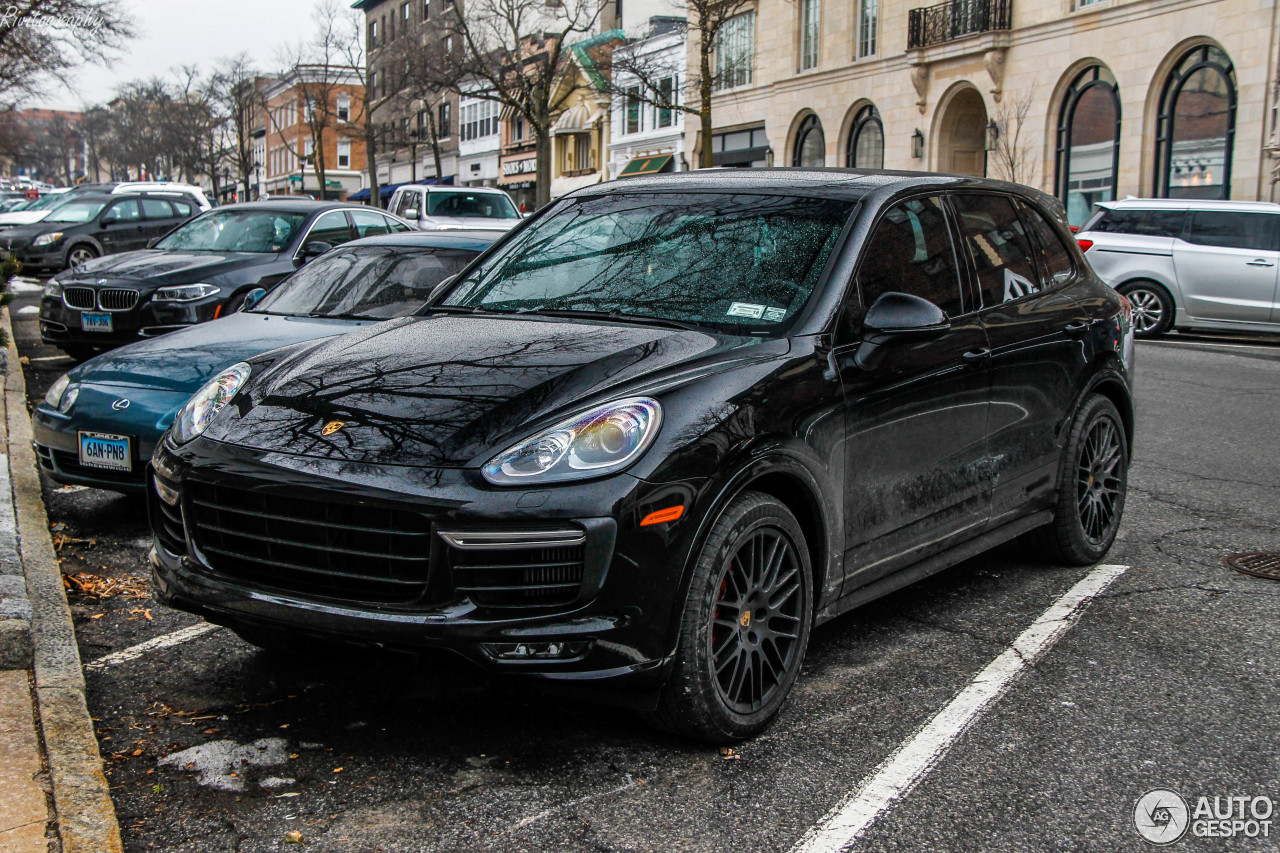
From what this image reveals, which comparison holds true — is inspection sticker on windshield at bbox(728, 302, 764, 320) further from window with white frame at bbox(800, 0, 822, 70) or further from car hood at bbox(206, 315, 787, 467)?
window with white frame at bbox(800, 0, 822, 70)

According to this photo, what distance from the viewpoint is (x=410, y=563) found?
328 cm

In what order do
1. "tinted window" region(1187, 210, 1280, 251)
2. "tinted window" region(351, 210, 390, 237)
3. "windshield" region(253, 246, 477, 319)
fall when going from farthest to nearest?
"tinted window" region(1187, 210, 1280, 251) < "tinted window" region(351, 210, 390, 237) < "windshield" region(253, 246, 477, 319)

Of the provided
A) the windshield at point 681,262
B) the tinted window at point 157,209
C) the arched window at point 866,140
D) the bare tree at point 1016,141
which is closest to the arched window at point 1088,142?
the bare tree at point 1016,141

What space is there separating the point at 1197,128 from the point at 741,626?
28.1 m

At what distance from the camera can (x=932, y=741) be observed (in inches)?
146

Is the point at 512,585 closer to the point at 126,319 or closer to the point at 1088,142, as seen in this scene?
the point at 126,319

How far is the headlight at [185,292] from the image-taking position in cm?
1055

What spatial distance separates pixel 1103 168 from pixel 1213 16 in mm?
4373

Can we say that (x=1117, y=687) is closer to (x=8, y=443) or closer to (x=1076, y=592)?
(x=1076, y=592)

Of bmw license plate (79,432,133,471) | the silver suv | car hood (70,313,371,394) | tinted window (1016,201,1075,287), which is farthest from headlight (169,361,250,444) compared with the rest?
the silver suv

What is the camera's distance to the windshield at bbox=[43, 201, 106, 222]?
24.8m

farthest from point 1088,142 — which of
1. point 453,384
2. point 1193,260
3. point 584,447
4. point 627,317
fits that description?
point 584,447

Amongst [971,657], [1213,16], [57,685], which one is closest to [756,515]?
[971,657]

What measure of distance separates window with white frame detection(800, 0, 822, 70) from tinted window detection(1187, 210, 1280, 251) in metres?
25.2
